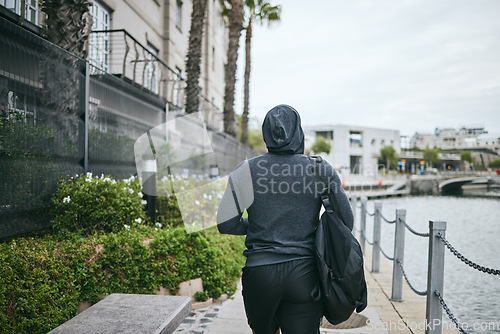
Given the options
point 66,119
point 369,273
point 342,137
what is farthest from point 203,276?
point 342,137

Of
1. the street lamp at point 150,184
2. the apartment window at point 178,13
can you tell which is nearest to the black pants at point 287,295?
the street lamp at point 150,184

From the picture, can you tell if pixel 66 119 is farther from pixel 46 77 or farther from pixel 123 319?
pixel 123 319

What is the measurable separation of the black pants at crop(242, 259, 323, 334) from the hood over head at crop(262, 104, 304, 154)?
25.2 inches

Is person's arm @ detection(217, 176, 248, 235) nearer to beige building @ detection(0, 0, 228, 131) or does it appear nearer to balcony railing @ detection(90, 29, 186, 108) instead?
beige building @ detection(0, 0, 228, 131)

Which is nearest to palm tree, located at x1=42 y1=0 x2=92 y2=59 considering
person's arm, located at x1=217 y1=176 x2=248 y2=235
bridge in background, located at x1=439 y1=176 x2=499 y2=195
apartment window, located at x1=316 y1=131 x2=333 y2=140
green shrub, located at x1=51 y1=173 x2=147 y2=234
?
green shrub, located at x1=51 y1=173 x2=147 y2=234

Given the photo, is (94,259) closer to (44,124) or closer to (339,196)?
(44,124)

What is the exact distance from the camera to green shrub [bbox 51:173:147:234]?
4.89 m

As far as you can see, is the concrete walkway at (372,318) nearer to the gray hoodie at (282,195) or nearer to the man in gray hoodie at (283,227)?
the man in gray hoodie at (283,227)

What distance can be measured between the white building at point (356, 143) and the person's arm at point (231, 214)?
84862 mm

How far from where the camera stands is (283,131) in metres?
2.28

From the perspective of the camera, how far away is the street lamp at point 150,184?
5973 mm

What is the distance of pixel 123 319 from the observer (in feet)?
8.59

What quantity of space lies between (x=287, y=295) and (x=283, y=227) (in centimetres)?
37

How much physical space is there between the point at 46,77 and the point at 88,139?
3.82 feet
